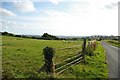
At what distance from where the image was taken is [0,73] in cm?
1169

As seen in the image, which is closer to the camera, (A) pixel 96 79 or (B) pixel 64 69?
(A) pixel 96 79

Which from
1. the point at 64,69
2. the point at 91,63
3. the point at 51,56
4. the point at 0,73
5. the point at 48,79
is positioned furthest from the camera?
the point at 91,63

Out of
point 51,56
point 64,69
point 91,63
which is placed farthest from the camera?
point 91,63

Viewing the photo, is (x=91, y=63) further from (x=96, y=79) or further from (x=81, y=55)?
(x=96, y=79)

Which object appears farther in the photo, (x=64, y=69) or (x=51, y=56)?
(x=64, y=69)

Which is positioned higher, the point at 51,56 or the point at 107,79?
the point at 51,56

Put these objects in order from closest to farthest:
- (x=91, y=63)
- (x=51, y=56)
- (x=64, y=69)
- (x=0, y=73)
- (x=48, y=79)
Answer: (x=48, y=79)
(x=51, y=56)
(x=0, y=73)
(x=64, y=69)
(x=91, y=63)

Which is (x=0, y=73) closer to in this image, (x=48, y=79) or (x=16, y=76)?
(x=16, y=76)

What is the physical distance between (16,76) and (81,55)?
28.3 ft

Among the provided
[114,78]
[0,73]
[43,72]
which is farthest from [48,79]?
[114,78]

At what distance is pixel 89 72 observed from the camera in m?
13.7

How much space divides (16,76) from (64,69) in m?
3.52

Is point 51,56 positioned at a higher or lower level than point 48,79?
higher

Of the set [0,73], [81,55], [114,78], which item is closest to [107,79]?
[114,78]
